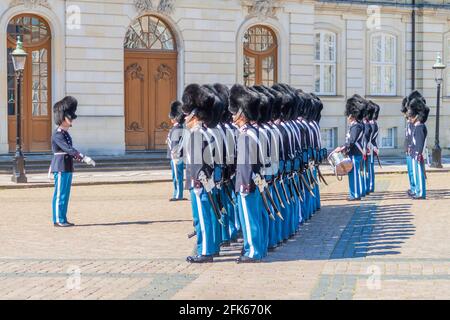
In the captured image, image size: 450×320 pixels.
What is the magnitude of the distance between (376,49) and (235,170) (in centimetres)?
2031

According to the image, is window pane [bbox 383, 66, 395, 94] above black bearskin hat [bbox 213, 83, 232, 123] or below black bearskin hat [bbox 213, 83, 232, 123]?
above

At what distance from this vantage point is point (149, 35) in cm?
2581

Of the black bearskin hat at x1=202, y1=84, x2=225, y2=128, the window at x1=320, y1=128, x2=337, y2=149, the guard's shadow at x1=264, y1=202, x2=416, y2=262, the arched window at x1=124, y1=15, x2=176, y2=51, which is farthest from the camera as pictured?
the window at x1=320, y1=128, x2=337, y2=149

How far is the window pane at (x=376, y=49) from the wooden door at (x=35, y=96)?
1054 cm

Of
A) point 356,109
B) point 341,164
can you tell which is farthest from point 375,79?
point 341,164

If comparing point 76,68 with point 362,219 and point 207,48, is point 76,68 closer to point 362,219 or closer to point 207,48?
point 207,48

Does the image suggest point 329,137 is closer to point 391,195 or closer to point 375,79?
point 375,79

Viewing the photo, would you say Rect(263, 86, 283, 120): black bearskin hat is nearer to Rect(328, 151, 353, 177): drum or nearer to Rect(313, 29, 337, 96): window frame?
Rect(328, 151, 353, 177): drum

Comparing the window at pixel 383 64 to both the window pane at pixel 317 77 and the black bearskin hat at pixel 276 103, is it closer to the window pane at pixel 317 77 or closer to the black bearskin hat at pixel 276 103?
the window pane at pixel 317 77

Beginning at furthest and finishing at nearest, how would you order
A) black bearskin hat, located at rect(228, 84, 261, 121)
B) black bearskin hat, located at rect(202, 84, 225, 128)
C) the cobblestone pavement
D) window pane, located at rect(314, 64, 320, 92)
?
window pane, located at rect(314, 64, 320, 92) → black bearskin hat, located at rect(202, 84, 225, 128) → black bearskin hat, located at rect(228, 84, 261, 121) → the cobblestone pavement

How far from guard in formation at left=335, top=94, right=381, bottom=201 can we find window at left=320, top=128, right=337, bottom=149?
10.2 m

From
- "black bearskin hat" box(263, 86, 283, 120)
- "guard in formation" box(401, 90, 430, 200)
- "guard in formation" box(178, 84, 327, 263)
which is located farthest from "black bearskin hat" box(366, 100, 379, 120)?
"guard in formation" box(178, 84, 327, 263)

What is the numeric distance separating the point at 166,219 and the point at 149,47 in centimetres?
1207

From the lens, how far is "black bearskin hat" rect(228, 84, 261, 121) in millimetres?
10547
